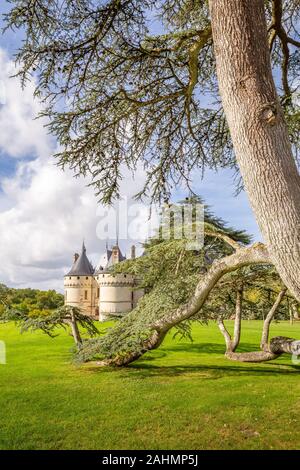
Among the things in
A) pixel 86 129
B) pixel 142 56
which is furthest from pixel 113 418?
pixel 142 56

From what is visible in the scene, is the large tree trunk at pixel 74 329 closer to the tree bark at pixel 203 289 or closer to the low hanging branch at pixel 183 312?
the low hanging branch at pixel 183 312

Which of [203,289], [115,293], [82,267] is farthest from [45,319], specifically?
[82,267]

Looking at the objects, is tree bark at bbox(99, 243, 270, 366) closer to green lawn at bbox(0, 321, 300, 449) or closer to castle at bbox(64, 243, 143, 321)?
green lawn at bbox(0, 321, 300, 449)

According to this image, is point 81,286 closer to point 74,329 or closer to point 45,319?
point 74,329

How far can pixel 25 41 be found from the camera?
15.6 ft

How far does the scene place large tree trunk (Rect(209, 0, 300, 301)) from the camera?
2.68 metres

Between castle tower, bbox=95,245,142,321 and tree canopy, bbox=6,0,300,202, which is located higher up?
tree canopy, bbox=6,0,300,202

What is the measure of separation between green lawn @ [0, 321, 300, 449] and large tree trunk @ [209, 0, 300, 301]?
14.2 ft

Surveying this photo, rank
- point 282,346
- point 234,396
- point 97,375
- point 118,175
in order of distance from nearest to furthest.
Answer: point 118,175 → point 234,396 → point 282,346 → point 97,375

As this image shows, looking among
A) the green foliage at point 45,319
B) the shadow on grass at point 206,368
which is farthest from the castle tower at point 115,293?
the green foliage at point 45,319

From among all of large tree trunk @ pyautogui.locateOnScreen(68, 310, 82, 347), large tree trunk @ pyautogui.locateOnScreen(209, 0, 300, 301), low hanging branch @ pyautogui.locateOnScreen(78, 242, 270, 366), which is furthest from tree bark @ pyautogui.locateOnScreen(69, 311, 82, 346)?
large tree trunk @ pyautogui.locateOnScreen(209, 0, 300, 301)

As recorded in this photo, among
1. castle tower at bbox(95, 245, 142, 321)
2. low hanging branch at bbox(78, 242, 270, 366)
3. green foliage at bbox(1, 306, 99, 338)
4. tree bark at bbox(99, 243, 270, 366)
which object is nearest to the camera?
tree bark at bbox(99, 243, 270, 366)

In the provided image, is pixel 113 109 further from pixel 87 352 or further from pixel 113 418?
pixel 87 352

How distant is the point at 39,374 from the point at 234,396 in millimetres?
5988
